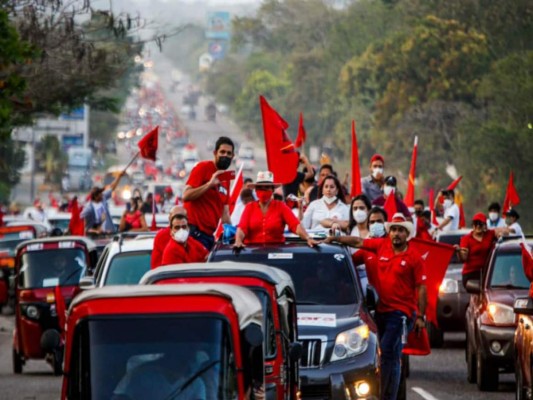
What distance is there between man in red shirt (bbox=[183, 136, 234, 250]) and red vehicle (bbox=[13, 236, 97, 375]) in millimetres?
4915

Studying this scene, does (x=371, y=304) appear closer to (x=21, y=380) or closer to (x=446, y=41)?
(x=21, y=380)

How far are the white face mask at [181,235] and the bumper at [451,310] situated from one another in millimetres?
9666

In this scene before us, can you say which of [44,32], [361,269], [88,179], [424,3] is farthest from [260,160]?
[361,269]

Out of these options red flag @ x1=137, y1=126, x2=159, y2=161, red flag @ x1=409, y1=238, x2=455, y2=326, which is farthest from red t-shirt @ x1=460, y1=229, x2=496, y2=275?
red flag @ x1=137, y1=126, x2=159, y2=161

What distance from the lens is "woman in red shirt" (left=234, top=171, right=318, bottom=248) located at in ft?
52.6

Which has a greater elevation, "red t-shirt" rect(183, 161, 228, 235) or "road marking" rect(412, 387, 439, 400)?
"red t-shirt" rect(183, 161, 228, 235)

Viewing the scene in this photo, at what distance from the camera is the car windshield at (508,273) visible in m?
19.3

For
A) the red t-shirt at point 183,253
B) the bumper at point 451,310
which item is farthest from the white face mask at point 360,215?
the bumper at point 451,310

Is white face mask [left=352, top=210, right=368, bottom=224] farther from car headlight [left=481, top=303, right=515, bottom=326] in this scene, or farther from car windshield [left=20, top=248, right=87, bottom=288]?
car windshield [left=20, top=248, right=87, bottom=288]

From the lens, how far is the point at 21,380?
831 inches

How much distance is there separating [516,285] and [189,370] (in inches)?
401

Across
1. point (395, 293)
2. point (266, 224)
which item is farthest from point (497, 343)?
point (266, 224)

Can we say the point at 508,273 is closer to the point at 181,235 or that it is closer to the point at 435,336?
the point at 181,235

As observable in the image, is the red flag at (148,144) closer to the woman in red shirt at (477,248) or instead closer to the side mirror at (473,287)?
the woman in red shirt at (477,248)
